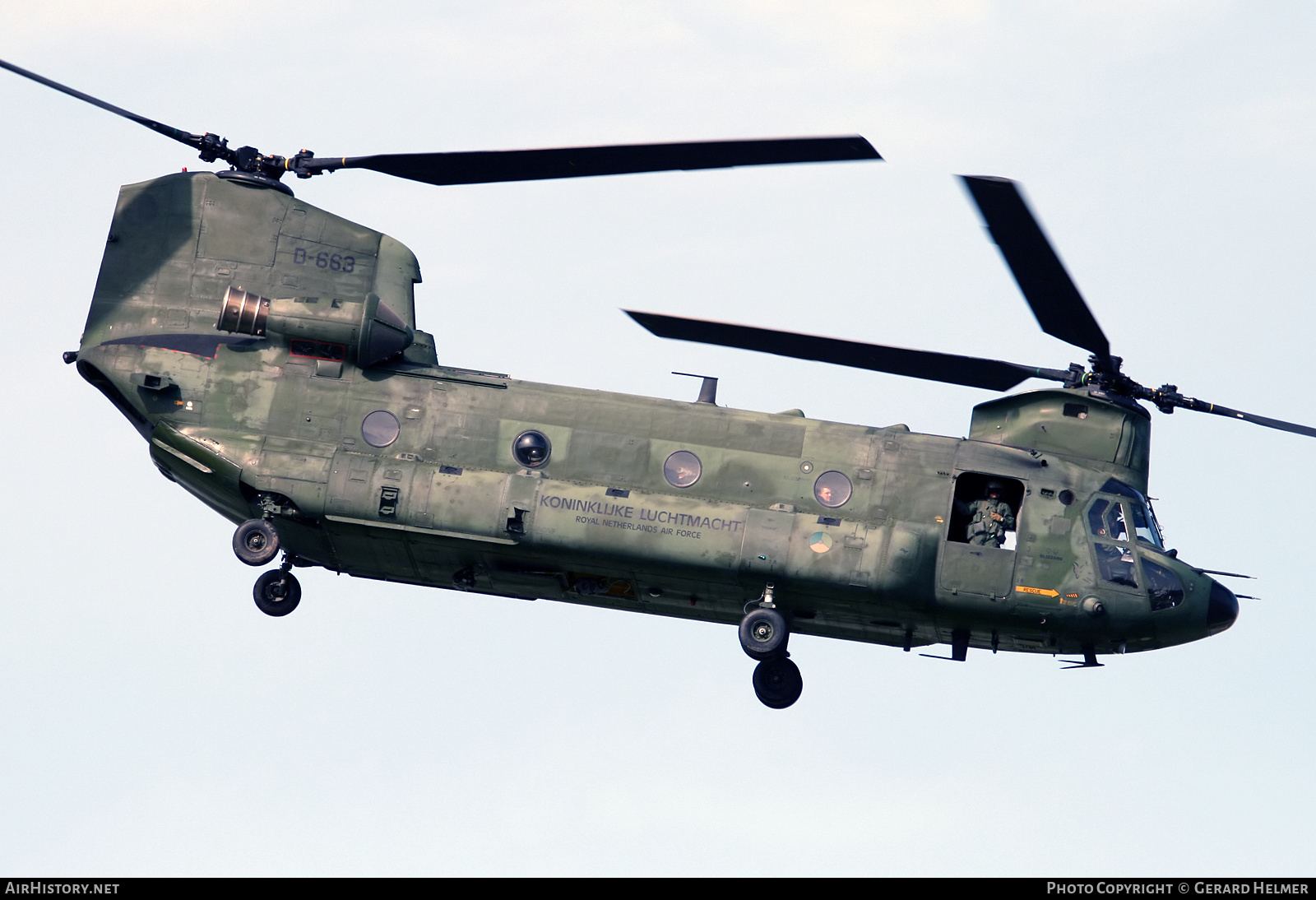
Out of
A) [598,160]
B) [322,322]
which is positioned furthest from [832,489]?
[322,322]

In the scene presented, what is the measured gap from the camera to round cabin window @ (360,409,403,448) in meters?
25.1

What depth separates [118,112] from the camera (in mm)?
25234

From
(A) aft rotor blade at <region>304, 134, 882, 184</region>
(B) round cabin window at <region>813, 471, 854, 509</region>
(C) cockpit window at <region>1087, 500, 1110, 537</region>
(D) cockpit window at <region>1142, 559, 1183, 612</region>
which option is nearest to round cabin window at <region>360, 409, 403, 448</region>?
(A) aft rotor blade at <region>304, 134, 882, 184</region>

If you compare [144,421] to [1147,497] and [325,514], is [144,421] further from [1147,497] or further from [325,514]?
[1147,497]

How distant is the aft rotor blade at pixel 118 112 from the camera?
24.7m

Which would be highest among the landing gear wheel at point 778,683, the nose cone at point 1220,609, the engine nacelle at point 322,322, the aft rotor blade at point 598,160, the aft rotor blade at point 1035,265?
the aft rotor blade at point 598,160

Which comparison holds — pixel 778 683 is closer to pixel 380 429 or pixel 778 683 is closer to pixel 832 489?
pixel 832 489

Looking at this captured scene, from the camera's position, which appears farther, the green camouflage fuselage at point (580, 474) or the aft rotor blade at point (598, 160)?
the green camouflage fuselage at point (580, 474)

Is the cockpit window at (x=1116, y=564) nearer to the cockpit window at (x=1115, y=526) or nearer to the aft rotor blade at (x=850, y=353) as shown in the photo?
the cockpit window at (x=1115, y=526)

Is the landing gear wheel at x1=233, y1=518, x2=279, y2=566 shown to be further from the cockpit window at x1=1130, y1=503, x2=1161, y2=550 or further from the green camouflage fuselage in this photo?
the cockpit window at x1=1130, y1=503, x2=1161, y2=550

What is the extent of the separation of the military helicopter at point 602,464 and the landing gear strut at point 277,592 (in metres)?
0.04

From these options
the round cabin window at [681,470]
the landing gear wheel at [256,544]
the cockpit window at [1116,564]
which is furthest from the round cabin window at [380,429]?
the cockpit window at [1116,564]
